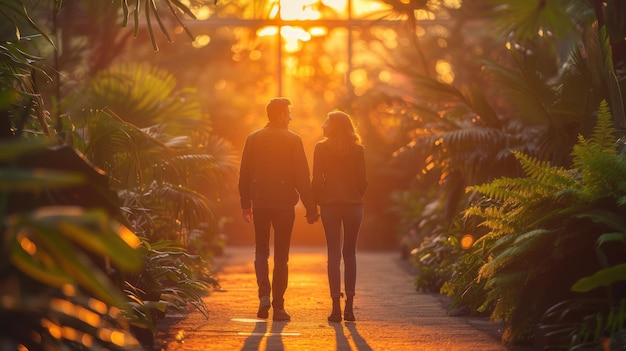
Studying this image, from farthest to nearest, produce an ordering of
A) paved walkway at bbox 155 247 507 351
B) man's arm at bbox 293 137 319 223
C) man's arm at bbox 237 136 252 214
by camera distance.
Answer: man's arm at bbox 237 136 252 214 < man's arm at bbox 293 137 319 223 < paved walkway at bbox 155 247 507 351

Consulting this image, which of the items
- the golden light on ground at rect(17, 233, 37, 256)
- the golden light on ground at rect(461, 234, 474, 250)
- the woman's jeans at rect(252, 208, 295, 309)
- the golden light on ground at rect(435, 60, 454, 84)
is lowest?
the golden light on ground at rect(435, 60, 454, 84)

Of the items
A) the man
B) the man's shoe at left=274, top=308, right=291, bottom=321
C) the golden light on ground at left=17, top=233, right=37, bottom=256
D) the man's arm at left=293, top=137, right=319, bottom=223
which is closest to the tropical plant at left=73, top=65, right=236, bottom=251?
the man

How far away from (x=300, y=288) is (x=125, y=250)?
29.0 ft

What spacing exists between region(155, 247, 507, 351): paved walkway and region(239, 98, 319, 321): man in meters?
0.32

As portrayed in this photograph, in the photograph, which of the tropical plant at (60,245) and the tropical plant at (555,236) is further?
the tropical plant at (555,236)

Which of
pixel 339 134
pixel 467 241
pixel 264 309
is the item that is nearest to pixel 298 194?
pixel 339 134

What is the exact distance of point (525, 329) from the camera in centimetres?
763

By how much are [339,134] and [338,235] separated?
33.1 inches

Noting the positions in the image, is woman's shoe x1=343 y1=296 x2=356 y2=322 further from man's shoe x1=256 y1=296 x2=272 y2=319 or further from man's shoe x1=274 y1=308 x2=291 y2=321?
man's shoe x1=256 y1=296 x2=272 y2=319

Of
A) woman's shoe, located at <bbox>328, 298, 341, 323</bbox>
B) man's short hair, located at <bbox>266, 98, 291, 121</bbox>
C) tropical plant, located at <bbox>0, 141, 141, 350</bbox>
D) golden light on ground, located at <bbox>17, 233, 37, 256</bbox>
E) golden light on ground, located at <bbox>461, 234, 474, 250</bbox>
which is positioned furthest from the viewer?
golden light on ground, located at <bbox>461, 234, 474, 250</bbox>

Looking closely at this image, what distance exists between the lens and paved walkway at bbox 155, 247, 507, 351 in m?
7.89

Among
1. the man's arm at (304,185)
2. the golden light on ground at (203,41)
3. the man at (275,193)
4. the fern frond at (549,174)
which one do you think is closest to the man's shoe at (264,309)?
the man at (275,193)

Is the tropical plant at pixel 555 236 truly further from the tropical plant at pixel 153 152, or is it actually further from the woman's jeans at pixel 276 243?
the tropical plant at pixel 153 152

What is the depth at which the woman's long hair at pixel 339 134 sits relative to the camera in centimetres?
978
